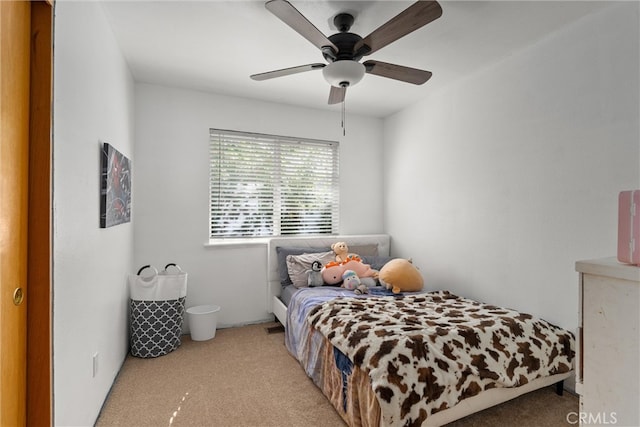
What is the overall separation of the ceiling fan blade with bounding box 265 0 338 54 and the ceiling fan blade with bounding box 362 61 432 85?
0.31m

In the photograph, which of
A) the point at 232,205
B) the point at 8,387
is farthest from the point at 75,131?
the point at 232,205

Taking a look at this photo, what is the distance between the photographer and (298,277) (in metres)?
3.26

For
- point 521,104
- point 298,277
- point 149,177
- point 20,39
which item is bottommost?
point 298,277

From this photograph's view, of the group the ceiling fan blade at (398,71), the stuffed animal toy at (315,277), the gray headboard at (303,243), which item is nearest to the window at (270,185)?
the gray headboard at (303,243)

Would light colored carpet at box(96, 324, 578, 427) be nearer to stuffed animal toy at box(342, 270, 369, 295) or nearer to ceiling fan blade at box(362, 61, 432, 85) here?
stuffed animal toy at box(342, 270, 369, 295)

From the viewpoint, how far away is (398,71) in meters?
2.25

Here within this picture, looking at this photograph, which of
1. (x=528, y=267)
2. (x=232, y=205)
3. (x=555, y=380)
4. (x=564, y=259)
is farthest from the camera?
(x=232, y=205)

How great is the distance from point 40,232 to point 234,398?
162cm

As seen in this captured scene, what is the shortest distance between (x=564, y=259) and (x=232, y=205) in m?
3.08

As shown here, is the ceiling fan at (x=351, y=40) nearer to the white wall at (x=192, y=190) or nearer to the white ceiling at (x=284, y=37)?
the white ceiling at (x=284, y=37)

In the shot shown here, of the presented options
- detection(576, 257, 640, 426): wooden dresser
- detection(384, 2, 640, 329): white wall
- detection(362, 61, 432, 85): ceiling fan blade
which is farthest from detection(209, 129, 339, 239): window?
detection(576, 257, 640, 426): wooden dresser

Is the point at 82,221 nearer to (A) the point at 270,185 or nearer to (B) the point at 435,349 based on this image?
(B) the point at 435,349

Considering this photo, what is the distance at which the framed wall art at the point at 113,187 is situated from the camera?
199 cm

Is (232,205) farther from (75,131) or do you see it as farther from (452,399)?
(452,399)
